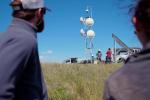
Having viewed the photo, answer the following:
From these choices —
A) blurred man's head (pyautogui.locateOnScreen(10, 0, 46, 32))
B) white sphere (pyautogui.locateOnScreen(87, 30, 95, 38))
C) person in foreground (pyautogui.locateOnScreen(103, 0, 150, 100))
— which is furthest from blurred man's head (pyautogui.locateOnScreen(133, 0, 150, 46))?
white sphere (pyautogui.locateOnScreen(87, 30, 95, 38))

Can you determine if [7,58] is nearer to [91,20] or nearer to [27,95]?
[27,95]

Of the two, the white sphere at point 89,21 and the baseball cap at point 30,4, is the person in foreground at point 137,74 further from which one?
the white sphere at point 89,21

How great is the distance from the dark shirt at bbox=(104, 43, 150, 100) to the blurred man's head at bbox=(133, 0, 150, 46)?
7 cm

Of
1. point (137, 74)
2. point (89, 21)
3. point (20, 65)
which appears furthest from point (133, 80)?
point (89, 21)

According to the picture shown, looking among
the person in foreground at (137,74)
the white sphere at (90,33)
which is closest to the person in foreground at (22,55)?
the person in foreground at (137,74)

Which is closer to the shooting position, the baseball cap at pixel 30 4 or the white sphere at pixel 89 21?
the baseball cap at pixel 30 4

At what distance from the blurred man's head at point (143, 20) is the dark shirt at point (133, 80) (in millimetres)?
71

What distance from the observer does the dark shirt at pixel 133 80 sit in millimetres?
2580

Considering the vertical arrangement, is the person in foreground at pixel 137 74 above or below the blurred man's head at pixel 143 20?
below

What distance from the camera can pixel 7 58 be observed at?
12.4 feet

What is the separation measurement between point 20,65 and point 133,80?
137cm

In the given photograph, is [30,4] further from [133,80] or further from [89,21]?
[89,21]

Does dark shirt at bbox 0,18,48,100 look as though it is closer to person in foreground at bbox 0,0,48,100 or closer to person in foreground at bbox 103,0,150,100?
person in foreground at bbox 0,0,48,100

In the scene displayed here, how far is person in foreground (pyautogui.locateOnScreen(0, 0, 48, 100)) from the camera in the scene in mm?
3766
